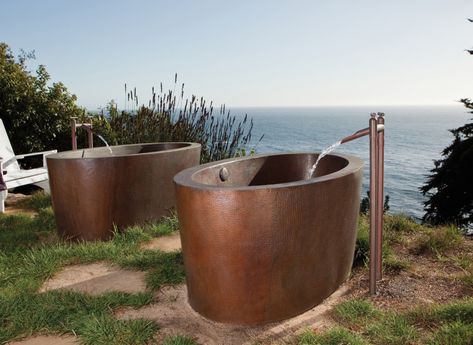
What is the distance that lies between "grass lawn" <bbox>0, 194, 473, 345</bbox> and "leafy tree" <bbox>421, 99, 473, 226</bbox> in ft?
25.5

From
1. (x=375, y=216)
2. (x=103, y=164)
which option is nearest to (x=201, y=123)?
(x=103, y=164)

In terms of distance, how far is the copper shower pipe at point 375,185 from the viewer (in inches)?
93.8

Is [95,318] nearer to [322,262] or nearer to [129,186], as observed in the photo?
[322,262]

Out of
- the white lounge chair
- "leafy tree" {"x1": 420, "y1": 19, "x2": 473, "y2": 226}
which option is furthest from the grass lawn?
"leafy tree" {"x1": 420, "y1": 19, "x2": 473, "y2": 226}

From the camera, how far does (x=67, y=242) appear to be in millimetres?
3570

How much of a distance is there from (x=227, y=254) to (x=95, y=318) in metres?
0.73

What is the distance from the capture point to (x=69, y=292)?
252 cm

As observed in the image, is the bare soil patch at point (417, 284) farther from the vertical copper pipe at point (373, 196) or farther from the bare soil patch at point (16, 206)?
the bare soil patch at point (16, 206)

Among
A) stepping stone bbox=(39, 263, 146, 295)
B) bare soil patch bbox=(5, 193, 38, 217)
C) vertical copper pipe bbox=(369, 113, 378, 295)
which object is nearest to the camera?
vertical copper pipe bbox=(369, 113, 378, 295)

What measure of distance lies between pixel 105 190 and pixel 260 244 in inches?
73.4

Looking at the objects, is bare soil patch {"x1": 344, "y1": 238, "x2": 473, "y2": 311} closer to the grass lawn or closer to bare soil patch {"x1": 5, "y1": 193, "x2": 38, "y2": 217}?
the grass lawn

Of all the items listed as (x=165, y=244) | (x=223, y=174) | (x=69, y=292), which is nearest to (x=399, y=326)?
(x=223, y=174)

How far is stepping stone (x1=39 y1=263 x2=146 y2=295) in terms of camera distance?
8.69 feet

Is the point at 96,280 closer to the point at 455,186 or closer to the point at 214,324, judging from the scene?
the point at 214,324
